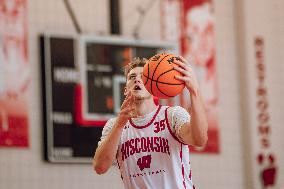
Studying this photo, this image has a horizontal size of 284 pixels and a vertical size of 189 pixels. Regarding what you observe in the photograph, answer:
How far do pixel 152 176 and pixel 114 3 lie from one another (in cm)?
554

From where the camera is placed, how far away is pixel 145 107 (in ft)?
19.4

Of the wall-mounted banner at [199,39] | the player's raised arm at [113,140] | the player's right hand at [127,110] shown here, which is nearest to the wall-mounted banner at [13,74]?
the wall-mounted banner at [199,39]

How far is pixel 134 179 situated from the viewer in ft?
18.9

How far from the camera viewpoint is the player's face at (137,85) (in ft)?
18.9

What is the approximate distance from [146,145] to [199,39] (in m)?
6.10

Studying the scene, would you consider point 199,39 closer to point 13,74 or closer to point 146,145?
point 13,74

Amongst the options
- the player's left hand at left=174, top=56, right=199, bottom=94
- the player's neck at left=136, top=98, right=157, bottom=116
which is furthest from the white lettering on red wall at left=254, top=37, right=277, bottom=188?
the player's left hand at left=174, top=56, right=199, bottom=94

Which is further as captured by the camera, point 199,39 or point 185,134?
point 199,39

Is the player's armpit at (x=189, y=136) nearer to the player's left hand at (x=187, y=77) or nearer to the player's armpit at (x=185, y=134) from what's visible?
the player's armpit at (x=185, y=134)

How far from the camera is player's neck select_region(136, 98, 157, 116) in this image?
5.88 m

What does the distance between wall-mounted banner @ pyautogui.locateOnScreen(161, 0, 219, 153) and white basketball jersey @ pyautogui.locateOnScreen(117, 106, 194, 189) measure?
559cm

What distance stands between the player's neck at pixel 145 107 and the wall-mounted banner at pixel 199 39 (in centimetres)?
538

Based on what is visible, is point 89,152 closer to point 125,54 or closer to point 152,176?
point 125,54

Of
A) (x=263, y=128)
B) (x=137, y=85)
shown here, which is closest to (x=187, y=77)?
(x=137, y=85)
